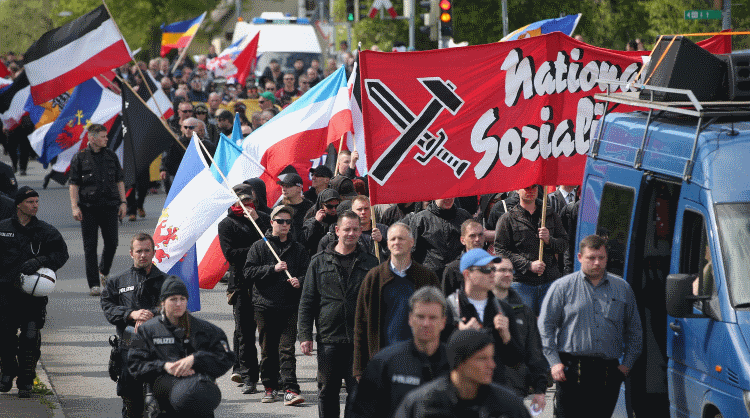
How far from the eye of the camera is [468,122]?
980 cm

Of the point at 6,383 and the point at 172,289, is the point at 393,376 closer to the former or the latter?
the point at 172,289

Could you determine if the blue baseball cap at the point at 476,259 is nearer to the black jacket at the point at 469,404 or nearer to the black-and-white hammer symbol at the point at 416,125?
the black jacket at the point at 469,404

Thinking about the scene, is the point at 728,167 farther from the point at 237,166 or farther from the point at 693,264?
the point at 237,166

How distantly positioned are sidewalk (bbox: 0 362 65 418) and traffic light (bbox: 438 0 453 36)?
1671cm

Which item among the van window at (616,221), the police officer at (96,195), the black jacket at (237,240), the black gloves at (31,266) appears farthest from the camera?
→ the police officer at (96,195)

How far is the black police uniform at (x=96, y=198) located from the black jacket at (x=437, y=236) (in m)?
5.65

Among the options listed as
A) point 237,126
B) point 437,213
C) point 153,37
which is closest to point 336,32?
point 153,37

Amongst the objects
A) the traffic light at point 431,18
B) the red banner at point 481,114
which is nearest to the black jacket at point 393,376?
the red banner at point 481,114

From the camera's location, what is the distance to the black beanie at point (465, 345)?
15.6ft

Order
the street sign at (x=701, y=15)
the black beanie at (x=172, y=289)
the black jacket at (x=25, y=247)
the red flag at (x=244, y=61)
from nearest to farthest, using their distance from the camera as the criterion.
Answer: the black beanie at (x=172, y=289) < the black jacket at (x=25, y=247) < the street sign at (x=701, y=15) < the red flag at (x=244, y=61)

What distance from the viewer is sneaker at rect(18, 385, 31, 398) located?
10.0 meters

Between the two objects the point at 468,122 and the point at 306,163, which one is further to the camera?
the point at 306,163

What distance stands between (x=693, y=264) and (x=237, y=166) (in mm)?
6700

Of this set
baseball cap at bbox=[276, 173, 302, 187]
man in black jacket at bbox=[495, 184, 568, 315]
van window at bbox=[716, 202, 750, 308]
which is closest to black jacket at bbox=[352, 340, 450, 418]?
van window at bbox=[716, 202, 750, 308]
